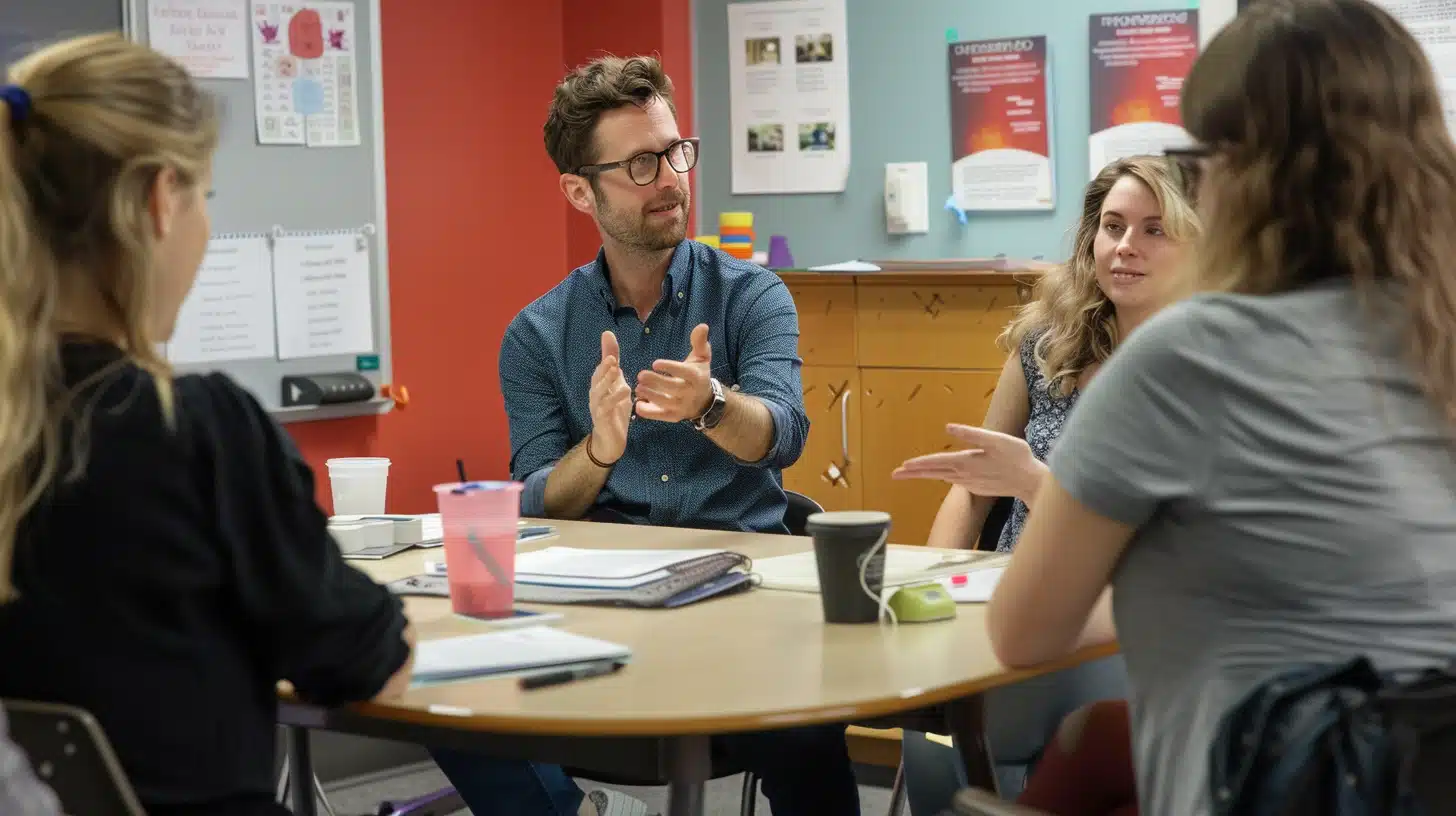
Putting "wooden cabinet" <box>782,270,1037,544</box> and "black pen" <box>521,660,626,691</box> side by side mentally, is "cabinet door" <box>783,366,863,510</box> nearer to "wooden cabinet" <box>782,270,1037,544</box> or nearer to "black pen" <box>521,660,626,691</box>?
"wooden cabinet" <box>782,270,1037,544</box>

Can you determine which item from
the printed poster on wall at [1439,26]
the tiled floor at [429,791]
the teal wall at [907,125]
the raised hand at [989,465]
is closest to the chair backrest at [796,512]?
the raised hand at [989,465]

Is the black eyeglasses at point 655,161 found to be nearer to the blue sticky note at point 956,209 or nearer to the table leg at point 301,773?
the table leg at point 301,773

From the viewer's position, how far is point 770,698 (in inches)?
61.5

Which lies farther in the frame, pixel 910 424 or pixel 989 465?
pixel 910 424

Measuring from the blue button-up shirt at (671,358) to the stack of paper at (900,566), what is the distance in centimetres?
52

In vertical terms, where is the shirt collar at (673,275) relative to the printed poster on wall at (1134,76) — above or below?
below

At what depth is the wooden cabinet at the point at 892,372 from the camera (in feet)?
14.6

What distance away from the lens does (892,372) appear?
461 centimetres

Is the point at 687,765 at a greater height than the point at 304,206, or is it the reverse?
the point at 304,206

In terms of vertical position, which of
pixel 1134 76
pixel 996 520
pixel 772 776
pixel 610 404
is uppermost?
pixel 1134 76

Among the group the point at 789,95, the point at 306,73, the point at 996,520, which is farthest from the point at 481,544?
the point at 789,95

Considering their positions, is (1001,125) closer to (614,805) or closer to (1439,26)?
(1439,26)

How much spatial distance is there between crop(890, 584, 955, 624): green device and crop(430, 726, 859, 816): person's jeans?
389 mm

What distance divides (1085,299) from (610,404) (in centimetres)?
94
